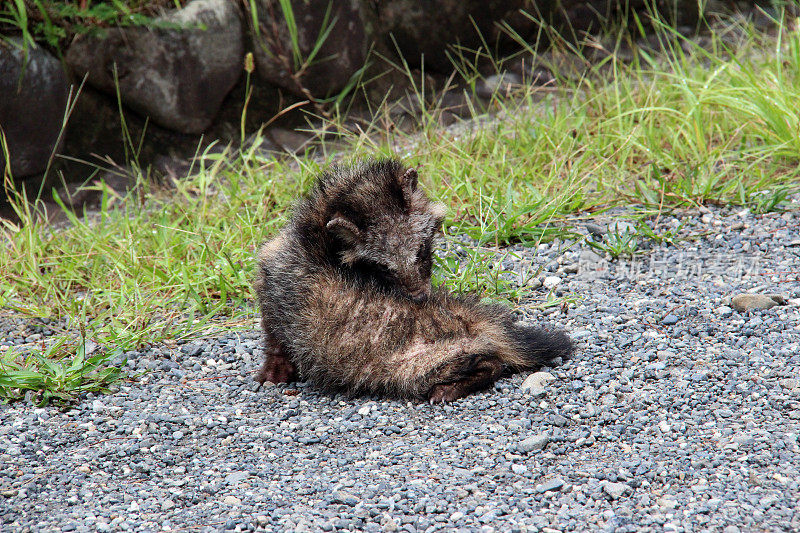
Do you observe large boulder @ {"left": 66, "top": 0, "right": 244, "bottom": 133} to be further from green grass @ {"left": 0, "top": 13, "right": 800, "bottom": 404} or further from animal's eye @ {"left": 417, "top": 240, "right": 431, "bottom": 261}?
animal's eye @ {"left": 417, "top": 240, "right": 431, "bottom": 261}

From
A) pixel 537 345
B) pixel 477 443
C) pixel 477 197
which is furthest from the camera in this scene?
pixel 477 197

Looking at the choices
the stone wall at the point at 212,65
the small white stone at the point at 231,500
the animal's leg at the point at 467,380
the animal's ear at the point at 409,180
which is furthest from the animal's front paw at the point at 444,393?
the stone wall at the point at 212,65

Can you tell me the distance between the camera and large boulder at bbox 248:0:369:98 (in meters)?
6.72

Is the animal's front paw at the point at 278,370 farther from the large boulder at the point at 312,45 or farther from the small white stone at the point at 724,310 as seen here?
the large boulder at the point at 312,45

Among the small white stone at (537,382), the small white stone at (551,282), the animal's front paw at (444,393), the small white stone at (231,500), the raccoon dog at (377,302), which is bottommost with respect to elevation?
the small white stone at (551,282)

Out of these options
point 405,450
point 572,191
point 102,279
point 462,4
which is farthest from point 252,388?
point 462,4

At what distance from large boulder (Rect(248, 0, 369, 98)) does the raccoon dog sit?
135 inches

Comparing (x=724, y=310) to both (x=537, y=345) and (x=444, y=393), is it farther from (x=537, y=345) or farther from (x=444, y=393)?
(x=444, y=393)

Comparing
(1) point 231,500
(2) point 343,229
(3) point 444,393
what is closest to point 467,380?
(3) point 444,393

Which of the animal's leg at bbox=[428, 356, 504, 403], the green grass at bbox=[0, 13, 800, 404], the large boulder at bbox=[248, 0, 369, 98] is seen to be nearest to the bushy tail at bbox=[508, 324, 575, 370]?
the animal's leg at bbox=[428, 356, 504, 403]

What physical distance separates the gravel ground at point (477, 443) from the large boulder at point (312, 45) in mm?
3288

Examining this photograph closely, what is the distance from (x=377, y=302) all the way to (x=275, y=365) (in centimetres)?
68

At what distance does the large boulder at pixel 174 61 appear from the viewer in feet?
20.7

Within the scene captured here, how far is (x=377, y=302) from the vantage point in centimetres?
339
